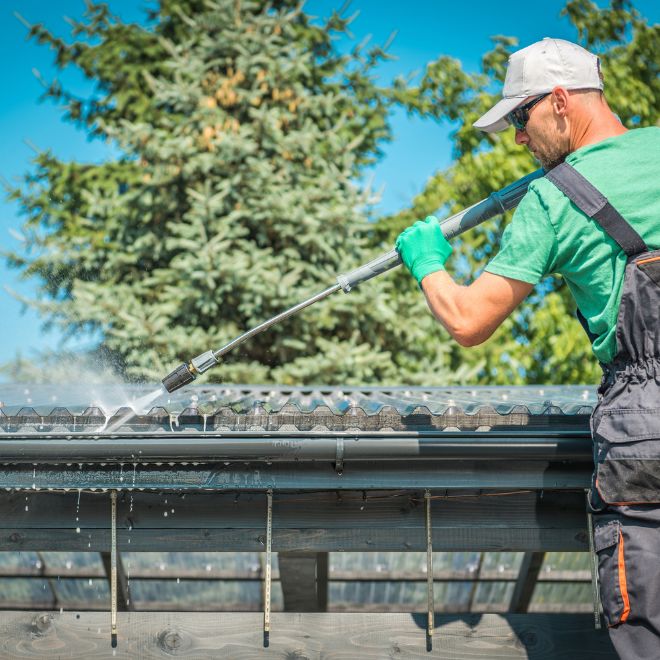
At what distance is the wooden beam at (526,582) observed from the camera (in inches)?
180

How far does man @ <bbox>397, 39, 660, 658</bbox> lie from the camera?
1727 millimetres

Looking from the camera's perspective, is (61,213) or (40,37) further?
(40,37)

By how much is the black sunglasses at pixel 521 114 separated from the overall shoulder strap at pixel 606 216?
0.89 feet

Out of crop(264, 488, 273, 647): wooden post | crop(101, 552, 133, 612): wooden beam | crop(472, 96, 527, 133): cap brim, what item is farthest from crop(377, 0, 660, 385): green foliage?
crop(472, 96, 527, 133): cap brim

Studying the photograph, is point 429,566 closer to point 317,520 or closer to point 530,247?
point 317,520

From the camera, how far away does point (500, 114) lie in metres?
1.94

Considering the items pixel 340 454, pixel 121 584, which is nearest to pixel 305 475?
pixel 340 454

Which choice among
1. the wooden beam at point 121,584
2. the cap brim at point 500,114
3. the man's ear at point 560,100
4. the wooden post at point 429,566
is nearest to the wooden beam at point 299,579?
the wooden post at point 429,566

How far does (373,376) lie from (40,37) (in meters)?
6.04

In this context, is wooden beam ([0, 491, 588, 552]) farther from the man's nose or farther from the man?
the man's nose

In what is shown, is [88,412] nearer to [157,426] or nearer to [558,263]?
[157,426]

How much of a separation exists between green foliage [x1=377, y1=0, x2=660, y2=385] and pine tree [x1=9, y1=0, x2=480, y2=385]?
57 centimetres

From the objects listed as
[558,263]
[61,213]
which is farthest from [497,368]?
[558,263]

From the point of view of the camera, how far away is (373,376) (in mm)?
8516
